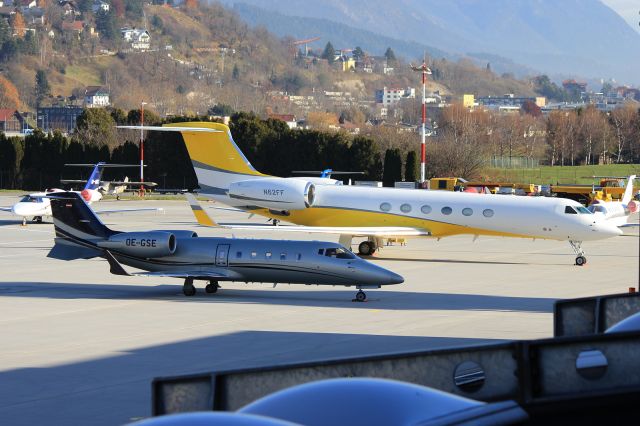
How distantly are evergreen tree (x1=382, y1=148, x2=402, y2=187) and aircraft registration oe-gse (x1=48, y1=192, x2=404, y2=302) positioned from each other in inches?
2175

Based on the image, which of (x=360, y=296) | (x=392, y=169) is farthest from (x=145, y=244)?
(x=392, y=169)

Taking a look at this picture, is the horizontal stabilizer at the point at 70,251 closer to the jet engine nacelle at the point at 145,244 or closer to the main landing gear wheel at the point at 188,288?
the jet engine nacelle at the point at 145,244

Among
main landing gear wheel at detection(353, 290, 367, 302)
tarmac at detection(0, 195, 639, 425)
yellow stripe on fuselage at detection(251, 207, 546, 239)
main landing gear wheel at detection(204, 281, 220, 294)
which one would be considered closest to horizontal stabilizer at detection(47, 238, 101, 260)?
tarmac at detection(0, 195, 639, 425)

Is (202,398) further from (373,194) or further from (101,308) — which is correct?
(373,194)

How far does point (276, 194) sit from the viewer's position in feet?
132

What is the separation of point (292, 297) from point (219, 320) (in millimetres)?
4890

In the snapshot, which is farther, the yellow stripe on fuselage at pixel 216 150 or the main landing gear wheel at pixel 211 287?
the yellow stripe on fuselage at pixel 216 150

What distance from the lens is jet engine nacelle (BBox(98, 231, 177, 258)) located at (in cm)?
3005

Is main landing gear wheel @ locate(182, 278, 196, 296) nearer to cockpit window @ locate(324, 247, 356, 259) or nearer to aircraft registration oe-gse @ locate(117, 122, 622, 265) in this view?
cockpit window @ locate(324, 247, 356, 259)

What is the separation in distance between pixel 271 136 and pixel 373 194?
53662 mm

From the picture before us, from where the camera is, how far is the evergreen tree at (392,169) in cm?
8562

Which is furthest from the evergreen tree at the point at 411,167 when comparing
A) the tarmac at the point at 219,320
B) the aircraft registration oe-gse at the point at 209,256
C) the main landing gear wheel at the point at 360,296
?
the main landing gear wheel at the point at 360,296

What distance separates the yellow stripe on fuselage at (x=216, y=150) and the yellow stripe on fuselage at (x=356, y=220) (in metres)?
2.02

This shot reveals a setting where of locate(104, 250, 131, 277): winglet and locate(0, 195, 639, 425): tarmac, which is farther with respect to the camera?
locate(104, 250, 131, 277): winglet
